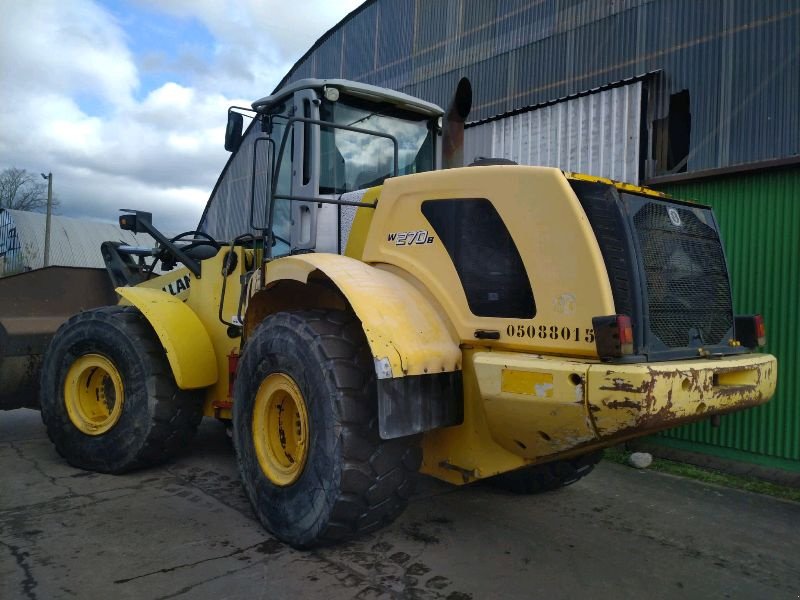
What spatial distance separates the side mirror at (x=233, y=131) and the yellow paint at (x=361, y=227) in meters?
1.32

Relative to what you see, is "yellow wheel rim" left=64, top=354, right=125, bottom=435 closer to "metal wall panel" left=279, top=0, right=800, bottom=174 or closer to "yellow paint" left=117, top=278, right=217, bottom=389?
"yellow paint" left=117, top=278, right=217, bottom=389

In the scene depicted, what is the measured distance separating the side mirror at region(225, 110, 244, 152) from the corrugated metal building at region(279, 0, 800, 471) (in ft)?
13.9

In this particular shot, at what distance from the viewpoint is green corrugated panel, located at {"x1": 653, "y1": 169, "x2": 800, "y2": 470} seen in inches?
216

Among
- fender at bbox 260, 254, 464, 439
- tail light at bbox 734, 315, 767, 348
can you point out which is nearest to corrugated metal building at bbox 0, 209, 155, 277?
fender at bbox 260, 254, 464, 439

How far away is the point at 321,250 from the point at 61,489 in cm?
254

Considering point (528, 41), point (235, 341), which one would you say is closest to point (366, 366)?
point (235, 341)

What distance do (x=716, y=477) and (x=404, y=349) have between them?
13.1 ft

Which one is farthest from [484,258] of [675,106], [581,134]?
[675,106]

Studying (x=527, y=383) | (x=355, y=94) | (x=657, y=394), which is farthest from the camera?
(x=355, y=94)

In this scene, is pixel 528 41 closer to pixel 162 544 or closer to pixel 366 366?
pixel 366 366

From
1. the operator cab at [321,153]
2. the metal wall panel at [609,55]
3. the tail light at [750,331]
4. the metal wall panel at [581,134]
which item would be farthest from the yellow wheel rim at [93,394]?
the metal wall panel at [609,55]

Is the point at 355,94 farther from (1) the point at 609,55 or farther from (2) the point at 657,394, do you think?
(1) the point at 609,55

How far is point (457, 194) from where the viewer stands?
3402 mm

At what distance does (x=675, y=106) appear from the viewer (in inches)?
304
